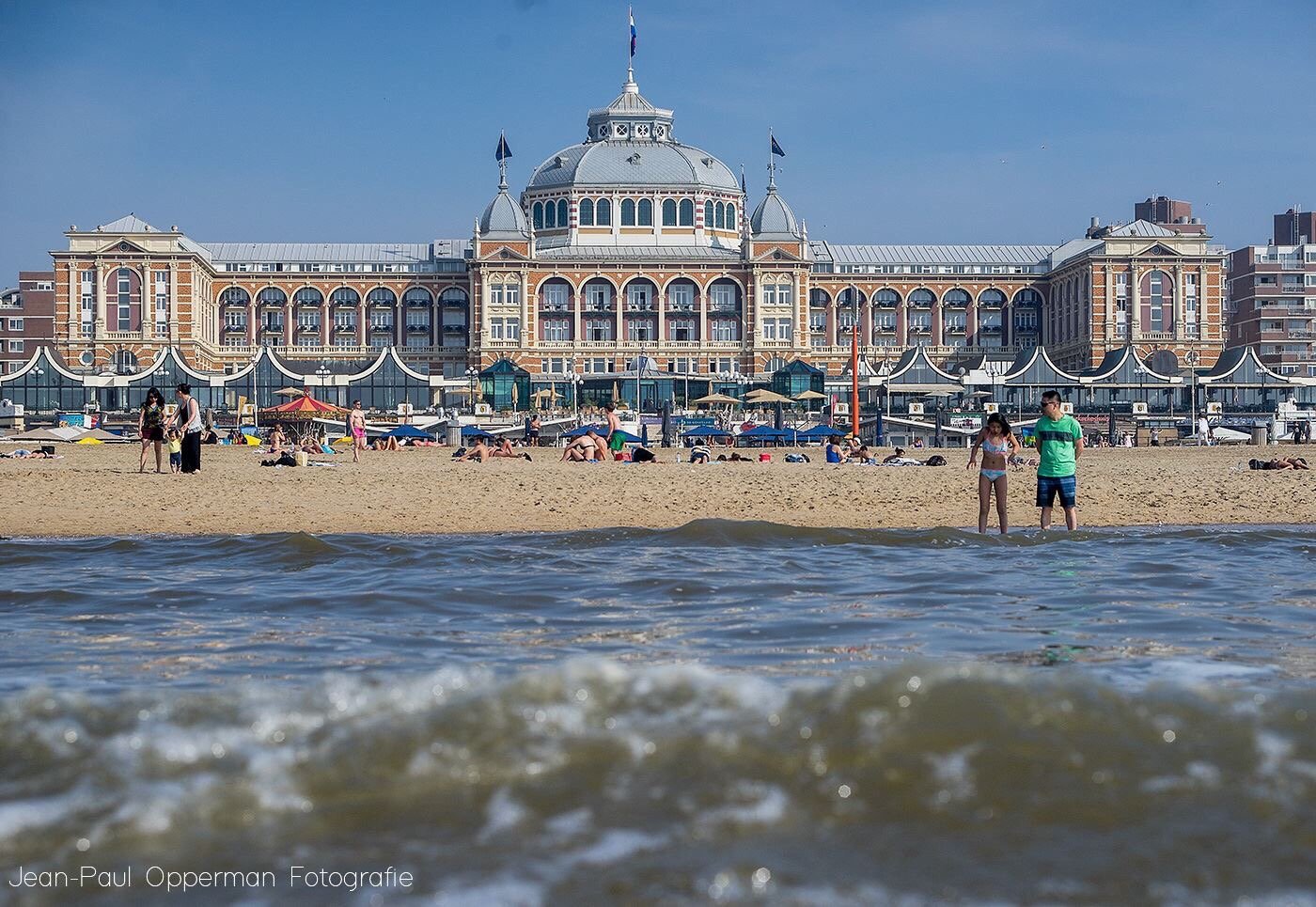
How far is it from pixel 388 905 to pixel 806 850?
1285 millimetres

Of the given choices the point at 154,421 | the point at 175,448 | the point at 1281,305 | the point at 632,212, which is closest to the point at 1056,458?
the point at 154,421

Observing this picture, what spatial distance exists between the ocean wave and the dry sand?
32.5ft

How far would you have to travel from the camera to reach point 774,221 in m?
100

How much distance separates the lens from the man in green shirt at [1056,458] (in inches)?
583

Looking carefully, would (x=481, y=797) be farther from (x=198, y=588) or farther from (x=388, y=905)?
(x=198, y=588)

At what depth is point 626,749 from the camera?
5.47 meters

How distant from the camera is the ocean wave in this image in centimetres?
447

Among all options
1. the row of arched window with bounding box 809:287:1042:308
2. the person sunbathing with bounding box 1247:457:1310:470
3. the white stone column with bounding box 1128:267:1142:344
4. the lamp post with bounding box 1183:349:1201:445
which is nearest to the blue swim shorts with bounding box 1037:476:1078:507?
the person sunbathing with bounding box 1247:457:1310:470

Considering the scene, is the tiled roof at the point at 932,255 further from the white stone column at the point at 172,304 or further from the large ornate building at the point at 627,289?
the white stone column at the point at 172,304

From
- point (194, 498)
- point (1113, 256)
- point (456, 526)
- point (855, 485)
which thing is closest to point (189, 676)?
point (456, 526)

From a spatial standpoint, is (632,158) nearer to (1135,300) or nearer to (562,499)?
(1135,300)

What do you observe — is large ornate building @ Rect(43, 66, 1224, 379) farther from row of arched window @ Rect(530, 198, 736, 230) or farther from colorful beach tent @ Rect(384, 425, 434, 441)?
colorful beach tent @ Rect(384, 425, 434, 441)

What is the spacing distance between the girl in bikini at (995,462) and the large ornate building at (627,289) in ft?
254

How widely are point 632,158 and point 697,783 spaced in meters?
100
